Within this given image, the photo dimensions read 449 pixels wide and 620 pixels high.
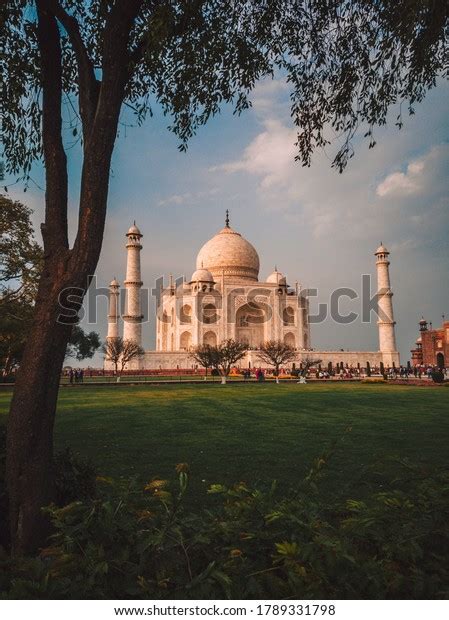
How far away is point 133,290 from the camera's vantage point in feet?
141

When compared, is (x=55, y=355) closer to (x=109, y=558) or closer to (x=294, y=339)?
(x=109, y=558)

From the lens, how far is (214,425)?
8586 mm

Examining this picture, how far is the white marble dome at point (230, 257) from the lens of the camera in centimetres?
→ 5244

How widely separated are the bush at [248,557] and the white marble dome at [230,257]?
48.7 meters

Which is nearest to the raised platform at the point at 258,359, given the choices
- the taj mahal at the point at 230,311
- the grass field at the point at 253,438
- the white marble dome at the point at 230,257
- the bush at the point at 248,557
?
the taj mahal at the point at 230,311

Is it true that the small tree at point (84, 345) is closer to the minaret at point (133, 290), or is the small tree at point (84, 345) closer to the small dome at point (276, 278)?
→ the minaret at point (133, 290)

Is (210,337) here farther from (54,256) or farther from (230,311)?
(54,256)

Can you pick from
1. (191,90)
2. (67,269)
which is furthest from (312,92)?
(67,269)

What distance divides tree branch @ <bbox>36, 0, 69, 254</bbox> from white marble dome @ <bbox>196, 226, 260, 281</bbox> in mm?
47439

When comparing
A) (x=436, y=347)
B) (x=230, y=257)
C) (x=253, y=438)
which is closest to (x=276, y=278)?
(x=230, y=257)

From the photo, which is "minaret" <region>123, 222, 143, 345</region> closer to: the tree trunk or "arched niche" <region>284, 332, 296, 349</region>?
"arched niche" <region>284, 332, 296, 349</region>

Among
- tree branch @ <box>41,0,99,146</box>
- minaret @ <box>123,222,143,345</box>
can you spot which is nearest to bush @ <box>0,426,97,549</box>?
tree branch @ <box>41,0,99,146</box>

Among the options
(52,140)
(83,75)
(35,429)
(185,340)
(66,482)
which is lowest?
(66,482)

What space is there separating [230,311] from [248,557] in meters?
45.5
